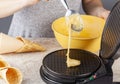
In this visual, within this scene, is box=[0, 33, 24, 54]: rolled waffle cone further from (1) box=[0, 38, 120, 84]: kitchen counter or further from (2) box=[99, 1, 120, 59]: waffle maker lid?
(2) box=[99, 1, 120, 59]: waffle maker lid

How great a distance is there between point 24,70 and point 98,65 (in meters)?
0.27

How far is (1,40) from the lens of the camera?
0.94 meters

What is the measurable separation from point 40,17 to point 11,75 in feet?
1.61

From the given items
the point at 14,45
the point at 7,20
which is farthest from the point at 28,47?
the point at 7,20

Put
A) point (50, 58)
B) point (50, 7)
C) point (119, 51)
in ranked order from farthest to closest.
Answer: point (50, 7) → point (50, 58) → point (119, 51)

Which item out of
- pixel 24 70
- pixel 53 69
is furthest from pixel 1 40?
pixel 53 69

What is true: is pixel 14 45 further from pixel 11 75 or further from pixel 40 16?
pixel 40 16

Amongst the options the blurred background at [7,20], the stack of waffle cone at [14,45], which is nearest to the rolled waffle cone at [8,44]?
the stack of waffle cone at [14,45]

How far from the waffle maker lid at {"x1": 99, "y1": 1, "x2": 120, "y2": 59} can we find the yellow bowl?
11cm

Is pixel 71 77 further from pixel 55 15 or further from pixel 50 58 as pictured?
pixel 55 15

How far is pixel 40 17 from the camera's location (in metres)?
1.27

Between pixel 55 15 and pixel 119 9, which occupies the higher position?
pixel 119 9

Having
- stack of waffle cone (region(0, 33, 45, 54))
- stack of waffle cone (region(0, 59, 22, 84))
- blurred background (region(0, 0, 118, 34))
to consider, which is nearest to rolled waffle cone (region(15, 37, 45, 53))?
stack of waffle cone (region(0, 33, 45, 54))

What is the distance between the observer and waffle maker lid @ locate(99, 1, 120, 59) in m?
0.72
